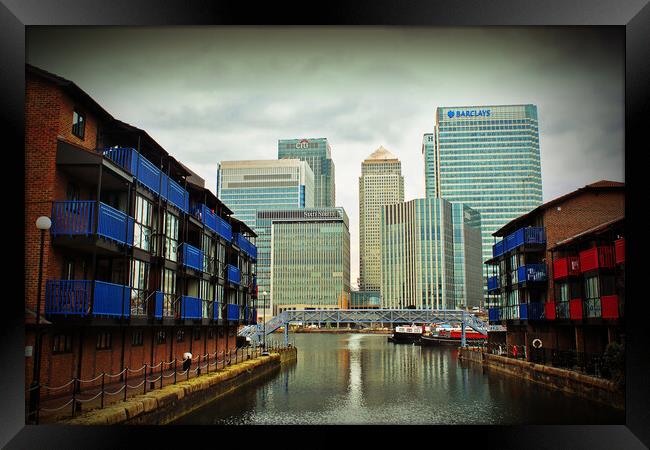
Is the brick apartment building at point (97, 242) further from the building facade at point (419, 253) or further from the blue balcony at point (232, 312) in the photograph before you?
the building facade at point (419, 253)

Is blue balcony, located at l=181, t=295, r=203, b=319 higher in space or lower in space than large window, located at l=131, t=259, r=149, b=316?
lower

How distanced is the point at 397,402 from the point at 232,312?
1507cm

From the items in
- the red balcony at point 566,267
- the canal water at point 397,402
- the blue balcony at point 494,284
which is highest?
the red balcony at point 566,267

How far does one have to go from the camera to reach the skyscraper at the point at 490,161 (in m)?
140

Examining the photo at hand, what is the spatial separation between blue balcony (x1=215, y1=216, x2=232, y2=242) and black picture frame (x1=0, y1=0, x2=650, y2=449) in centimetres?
2108

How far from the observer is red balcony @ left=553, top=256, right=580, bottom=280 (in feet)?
100

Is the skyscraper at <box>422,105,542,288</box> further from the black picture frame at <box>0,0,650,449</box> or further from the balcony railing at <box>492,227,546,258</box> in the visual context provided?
the black picture frame at <box>0,0,650,449</box>

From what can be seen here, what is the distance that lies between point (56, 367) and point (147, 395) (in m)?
2.93

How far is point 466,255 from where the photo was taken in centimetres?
16650

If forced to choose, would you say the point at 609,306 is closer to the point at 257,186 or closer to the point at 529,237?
the point at 529,237

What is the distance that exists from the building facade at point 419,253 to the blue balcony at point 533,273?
127129mm

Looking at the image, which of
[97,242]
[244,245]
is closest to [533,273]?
[244,245]

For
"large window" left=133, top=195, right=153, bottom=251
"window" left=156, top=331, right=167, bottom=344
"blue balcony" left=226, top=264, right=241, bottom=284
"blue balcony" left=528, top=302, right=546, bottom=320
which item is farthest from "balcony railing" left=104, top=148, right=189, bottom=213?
"blue balcony" left=528, top=302, right=546, bottom=320

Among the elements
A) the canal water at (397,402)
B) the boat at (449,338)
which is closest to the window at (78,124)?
the canal water at (397,402)
